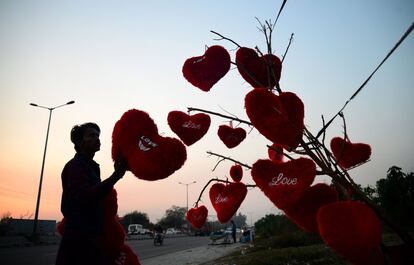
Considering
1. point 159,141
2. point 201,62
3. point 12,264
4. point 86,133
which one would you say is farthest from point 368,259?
point 12,264

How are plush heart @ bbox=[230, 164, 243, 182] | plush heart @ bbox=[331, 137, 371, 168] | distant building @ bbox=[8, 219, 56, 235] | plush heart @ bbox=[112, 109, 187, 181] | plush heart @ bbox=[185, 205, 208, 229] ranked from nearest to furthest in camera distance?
plush heart @ bbox=[112, 109, 187, 181]
plush heart @ bbox=[331, 137, 371, 168]
plush heart @ bbox=[230, 164, 243, 182]
plush heart @ bbox=[185, 205, 208, 229]
distant building @ bbox=[8, 219, 56, 235]

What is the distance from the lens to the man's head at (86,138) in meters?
2.03

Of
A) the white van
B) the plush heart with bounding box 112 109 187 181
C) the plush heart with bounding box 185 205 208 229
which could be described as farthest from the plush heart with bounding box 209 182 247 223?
the white van

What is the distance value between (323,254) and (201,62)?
18.3 ft

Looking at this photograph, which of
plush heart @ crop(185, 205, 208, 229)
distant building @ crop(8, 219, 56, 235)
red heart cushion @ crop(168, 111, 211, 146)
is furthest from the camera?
distant building @ crop(8, 219, 56, 235)

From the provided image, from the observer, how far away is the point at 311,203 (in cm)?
124

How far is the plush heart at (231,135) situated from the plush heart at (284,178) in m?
1.33

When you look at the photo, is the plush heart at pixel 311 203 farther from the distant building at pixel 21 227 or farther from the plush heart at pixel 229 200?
the distant building at pixel 21 227

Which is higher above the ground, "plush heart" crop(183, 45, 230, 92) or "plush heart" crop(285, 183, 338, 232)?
"plush heart" crop(183, 45, 230, 92)

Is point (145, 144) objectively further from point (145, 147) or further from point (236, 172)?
point (236, 172)

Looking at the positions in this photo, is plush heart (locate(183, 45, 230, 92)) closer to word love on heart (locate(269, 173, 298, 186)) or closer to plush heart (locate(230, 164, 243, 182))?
plush heart (locate(230, 164, 243, 182))

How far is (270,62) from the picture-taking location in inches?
65.1

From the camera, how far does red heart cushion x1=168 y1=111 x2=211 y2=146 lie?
7.43ft

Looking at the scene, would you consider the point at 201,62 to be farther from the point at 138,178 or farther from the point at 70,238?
the point at 70,238
